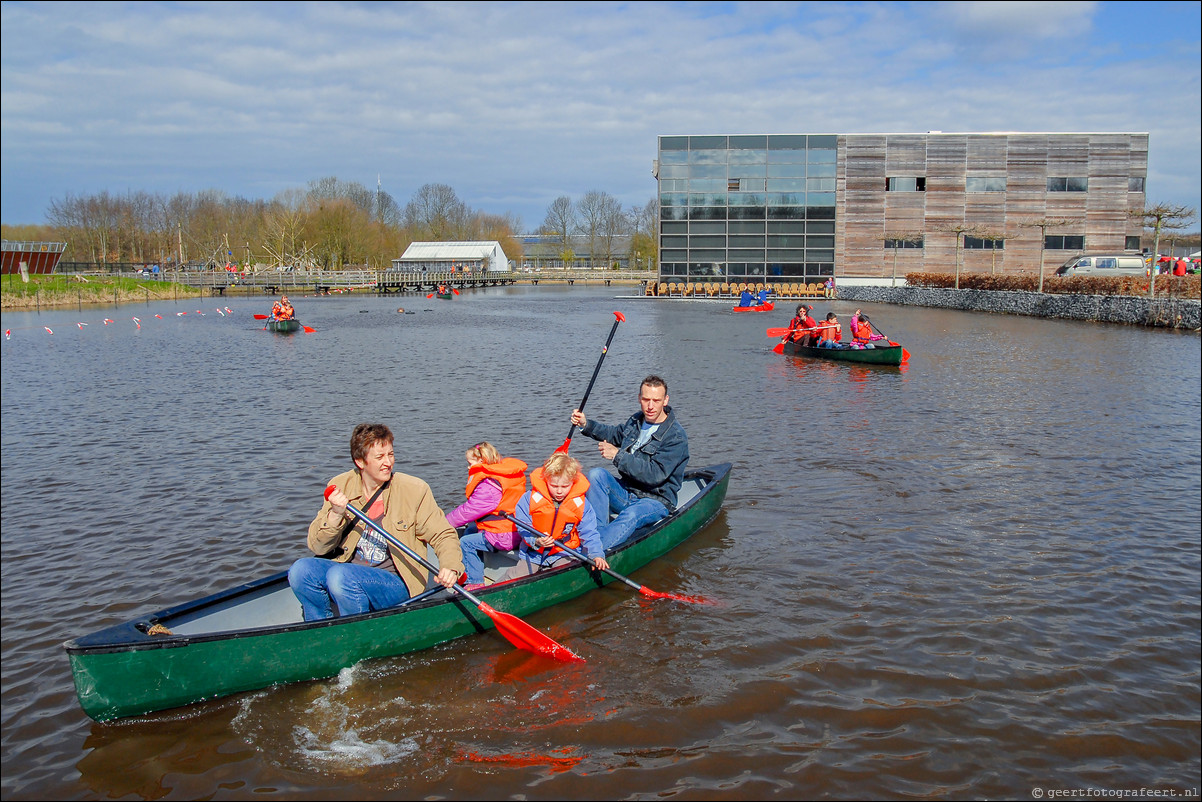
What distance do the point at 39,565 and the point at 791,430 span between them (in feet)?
34.5

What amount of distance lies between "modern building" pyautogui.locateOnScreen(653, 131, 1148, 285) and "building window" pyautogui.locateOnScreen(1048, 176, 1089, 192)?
7 centimetres

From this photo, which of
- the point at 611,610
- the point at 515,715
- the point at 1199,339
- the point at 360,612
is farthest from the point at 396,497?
the point at 1199,339

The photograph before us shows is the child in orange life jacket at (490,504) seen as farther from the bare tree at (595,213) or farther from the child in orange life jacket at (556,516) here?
the bare tree at (595,213)

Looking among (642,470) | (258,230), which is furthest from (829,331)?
(258,230)

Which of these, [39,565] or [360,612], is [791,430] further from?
[39,565]

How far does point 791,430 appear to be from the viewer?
1358 cm

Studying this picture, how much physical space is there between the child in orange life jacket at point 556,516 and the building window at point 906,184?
181ft

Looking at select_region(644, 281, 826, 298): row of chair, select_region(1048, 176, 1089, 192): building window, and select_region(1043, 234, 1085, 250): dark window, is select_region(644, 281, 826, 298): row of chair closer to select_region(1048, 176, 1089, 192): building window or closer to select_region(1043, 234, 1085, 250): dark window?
select_region(1043, 234, 1085, 250): dark window

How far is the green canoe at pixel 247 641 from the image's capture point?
16.4 feet

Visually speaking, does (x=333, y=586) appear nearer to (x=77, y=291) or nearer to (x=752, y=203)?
(x=77, y=291)

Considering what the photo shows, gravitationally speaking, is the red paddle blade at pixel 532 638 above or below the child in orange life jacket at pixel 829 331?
below

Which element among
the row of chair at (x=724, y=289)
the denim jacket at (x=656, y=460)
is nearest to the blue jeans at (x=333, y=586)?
the denim jacket at (x=656, y=460)

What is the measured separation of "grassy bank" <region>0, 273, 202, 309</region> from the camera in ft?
148

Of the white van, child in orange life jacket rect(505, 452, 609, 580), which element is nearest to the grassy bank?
child in orange life jacket rect(505, 452, 609, 580)
